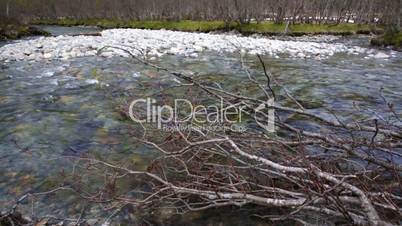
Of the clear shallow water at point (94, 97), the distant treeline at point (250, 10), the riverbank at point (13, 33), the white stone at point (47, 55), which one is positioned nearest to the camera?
the clear shallow water at point (94, 97)

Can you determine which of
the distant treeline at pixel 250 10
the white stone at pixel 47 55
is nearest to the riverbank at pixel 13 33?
the distant treeline at pixel 250 10

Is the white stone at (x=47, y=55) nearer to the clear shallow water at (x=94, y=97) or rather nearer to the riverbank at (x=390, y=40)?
the clear shallow water at (x=94, y=97)

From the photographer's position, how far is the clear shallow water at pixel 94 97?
538cm

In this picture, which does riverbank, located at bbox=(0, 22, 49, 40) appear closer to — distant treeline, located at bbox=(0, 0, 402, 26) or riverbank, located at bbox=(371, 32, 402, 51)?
distant treeline, located at bbox=(0, 0, 402, 26)

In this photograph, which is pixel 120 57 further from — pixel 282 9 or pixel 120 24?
pixel 120 24

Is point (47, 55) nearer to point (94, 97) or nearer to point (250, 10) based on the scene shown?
point (94, 97)

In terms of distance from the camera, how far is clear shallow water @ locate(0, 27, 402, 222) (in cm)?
538

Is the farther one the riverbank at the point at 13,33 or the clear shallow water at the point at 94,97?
the riverbank at the point at 13,33

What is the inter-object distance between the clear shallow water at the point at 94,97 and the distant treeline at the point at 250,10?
46.5 feet

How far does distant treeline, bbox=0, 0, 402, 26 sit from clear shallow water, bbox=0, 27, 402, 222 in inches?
557

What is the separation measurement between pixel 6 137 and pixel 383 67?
1204 centimetres

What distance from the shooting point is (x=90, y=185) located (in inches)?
190

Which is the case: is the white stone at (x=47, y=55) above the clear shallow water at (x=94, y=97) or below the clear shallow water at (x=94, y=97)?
below

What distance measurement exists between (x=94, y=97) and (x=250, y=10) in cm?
3107
